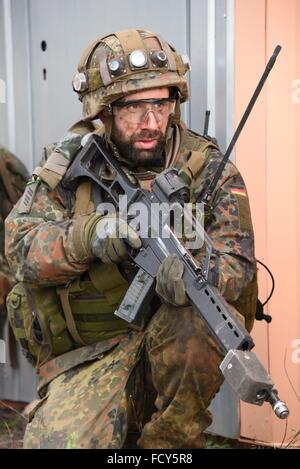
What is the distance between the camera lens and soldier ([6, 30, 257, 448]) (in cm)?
321

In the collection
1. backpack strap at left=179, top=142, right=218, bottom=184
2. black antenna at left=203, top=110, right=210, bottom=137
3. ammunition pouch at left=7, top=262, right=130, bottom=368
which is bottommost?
ammunition pouch at left=7, top=262, right=130, bottom=368

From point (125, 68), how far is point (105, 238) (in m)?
Result: 0.66

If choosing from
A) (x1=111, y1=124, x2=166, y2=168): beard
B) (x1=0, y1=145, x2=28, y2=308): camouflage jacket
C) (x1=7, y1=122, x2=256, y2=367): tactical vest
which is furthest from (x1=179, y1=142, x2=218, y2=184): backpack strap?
(x1=0, y1=145, x2=28, y2=308): camouflage jacket

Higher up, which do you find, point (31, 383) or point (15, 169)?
Answer: point (15, 169)

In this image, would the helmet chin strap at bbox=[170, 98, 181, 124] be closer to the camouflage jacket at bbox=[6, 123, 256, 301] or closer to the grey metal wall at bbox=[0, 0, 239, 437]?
the camouflage jacket at bbox=[6, 123, 256, 301]

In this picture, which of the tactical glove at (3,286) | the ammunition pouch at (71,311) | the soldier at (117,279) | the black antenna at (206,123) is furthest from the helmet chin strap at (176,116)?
the tactical glove at (3,286)

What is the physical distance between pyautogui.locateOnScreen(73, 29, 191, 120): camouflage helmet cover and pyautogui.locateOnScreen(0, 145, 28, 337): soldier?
1098 mm

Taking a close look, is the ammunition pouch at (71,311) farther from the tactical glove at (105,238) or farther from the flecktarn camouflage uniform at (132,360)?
the tactical glove at (105,238)

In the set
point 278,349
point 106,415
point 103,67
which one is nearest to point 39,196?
point 103,67

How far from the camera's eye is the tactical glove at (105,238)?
3160 millimetres

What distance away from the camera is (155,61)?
11.2ft
